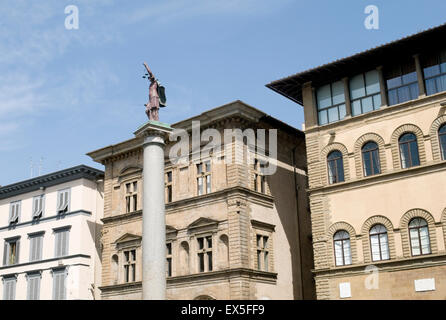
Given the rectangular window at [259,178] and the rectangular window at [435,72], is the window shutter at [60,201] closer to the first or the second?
the rectangular window at [259,178]

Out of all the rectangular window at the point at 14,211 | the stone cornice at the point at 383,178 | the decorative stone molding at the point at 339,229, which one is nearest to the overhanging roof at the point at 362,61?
the stone cornice at the point at 383,178

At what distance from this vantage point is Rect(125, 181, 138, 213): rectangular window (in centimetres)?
4391

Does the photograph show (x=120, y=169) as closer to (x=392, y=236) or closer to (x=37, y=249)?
(x=37, y=249)

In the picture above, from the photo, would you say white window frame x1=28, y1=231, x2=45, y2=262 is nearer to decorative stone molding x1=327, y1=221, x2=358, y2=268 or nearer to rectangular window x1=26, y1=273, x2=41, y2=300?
rectangular window x1=26, y1=273, x2=41, y2=300

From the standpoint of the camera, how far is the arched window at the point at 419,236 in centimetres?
3158

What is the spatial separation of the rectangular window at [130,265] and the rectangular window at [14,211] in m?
14.0

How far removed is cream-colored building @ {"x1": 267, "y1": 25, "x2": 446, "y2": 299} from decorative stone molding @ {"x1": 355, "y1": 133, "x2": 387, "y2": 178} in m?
0.06

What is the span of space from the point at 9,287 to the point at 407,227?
1319 inches

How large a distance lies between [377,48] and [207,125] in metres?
11.9

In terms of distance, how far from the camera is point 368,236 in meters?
33.4

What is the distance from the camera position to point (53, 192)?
165 ft

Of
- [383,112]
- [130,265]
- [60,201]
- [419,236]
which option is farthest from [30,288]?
[419,236]

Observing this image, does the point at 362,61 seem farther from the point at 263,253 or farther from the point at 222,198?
the point at 263,253
